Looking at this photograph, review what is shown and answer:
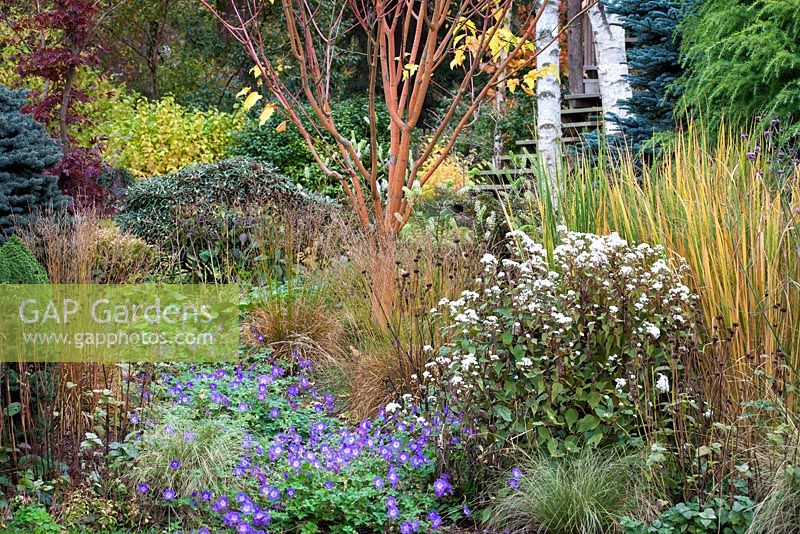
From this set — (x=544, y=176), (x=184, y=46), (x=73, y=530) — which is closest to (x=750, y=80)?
(x=544, y=176)

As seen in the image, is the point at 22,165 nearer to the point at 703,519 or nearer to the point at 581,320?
the point at 581,320

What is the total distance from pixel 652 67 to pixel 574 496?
6.80 meters

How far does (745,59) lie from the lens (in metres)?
7.40

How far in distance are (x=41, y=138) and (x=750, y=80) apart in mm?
6049

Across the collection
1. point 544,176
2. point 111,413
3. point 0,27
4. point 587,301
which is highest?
point 0,27

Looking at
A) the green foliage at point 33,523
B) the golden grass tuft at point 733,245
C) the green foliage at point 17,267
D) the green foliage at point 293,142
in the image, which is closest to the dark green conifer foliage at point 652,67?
the golden grass tuft at point 733,245

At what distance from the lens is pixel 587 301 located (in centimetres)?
356

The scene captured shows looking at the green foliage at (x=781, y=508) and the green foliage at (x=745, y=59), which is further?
the green foliage at (x=745, y=59)

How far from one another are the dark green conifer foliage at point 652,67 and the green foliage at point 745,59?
69 centimetres

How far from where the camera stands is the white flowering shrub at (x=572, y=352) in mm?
3381

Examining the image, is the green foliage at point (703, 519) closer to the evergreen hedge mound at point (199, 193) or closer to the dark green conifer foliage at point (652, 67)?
the evergreen hedge mound at point (199, 193)

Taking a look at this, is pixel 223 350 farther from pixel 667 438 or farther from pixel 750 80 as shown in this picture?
pixel 750 80

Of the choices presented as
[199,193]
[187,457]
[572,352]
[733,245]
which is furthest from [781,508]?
[199,193]

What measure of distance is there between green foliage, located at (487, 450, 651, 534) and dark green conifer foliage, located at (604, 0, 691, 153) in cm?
584
